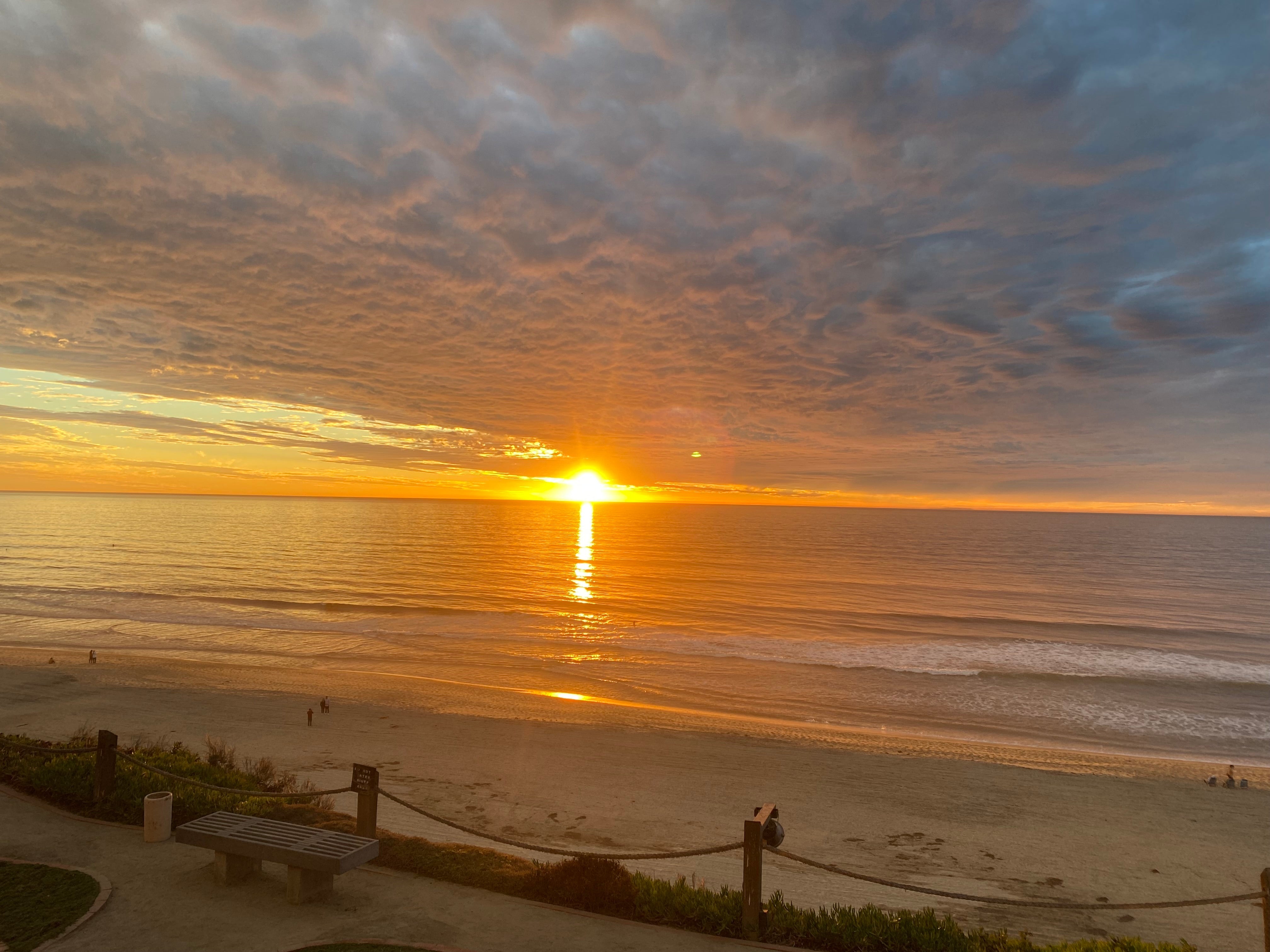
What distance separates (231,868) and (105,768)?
4.03 metres

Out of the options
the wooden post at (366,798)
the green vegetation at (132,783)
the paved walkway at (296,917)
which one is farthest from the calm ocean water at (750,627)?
the paved walkway at (296,917)

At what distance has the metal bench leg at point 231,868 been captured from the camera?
26.8 feet

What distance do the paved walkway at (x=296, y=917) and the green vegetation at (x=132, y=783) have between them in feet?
3.99

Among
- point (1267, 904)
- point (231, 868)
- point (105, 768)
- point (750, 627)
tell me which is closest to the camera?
point (1267, 904)

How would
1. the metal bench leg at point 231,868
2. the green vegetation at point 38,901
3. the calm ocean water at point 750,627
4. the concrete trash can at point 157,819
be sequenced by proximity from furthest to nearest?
1. the calm ocean water at point 750,627
2. the concrete trash can at point 157,819
3. the metal bench leg at point 231,868
4. the green vegetation at point 38,901

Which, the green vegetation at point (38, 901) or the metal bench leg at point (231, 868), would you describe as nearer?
the green vegetation at point (38, 901)

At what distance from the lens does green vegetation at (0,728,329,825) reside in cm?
1029

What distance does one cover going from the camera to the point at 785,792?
16.8 meters

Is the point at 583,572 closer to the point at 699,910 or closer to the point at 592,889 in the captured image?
the point at 592,889

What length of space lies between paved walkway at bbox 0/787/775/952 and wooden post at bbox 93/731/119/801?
1362mm

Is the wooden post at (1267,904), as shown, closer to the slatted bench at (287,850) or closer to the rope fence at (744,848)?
the rope fence at (744,848)

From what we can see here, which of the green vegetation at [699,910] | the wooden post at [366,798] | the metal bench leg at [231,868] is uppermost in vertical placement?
the wooden post at [366,798]

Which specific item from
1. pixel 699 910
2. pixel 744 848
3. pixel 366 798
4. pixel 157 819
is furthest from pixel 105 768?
pixel 744 848

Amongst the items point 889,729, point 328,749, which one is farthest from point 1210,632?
point 328,749
